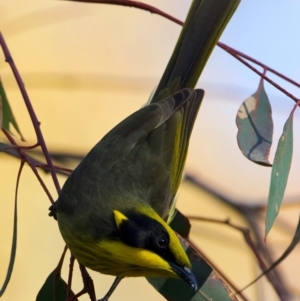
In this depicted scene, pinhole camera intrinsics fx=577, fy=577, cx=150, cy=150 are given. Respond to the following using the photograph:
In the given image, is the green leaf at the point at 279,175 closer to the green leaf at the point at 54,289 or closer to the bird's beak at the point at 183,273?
the bird's beak at the point at 183,273

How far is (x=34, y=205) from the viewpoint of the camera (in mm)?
2176

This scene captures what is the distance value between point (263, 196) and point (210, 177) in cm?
21

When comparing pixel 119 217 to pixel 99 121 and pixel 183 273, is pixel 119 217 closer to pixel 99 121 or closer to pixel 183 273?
pixel 183 273

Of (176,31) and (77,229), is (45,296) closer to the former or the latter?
(77,229)

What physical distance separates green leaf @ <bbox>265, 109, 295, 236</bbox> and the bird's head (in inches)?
5.5

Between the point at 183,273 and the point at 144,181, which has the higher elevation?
the point at 144,181

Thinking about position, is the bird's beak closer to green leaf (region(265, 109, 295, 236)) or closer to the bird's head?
the bird's head

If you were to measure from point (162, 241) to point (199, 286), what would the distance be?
18 cm

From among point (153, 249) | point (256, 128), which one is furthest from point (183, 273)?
point (256, 128)

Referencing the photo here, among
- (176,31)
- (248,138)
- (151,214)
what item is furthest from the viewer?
(176,31)

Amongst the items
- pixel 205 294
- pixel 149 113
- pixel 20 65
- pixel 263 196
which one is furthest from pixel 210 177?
pixel 205 294

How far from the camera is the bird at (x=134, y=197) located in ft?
2.92

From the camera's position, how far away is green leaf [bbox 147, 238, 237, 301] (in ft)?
3.28

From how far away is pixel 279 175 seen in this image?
0.93m
